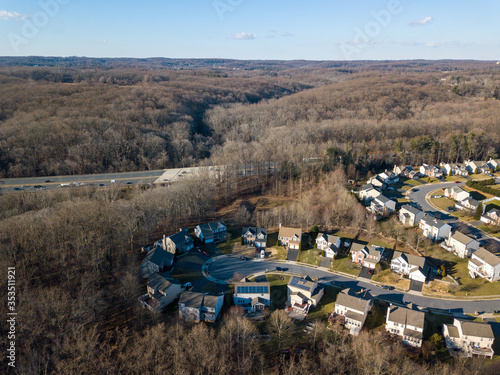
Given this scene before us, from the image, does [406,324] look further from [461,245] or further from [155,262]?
[155,262]

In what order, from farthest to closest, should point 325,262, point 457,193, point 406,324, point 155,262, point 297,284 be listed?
1. point 457,193
2. point 325,262
3. point 155,262
4. point 297,284
5. point 406,324

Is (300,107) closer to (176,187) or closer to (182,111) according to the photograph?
(182,111)

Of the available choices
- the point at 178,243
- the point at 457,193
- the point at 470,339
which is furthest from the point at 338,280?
the point at 457,193

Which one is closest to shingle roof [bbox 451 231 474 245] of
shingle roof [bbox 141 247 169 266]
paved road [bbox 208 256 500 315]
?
paved road [bbox 208 256 500 315]

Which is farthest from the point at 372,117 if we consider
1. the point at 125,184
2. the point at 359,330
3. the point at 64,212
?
the point at 64,212

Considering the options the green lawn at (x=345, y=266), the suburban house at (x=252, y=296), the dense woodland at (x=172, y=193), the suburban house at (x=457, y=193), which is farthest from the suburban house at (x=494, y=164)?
the suburban house at (x=252, y=296)

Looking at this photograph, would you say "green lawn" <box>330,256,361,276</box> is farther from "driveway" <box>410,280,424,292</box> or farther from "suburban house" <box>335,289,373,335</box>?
"suburban house" <box>335,289,373,335</box>
